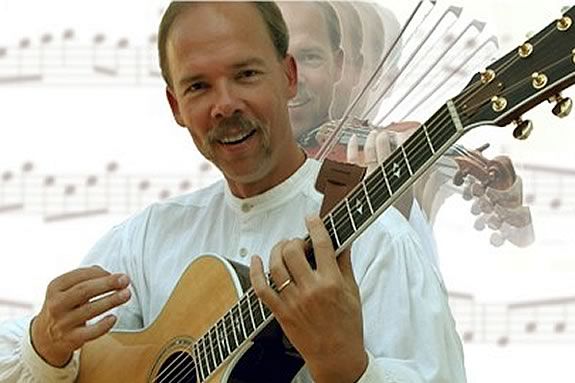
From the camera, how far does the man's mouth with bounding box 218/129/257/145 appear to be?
804 mm

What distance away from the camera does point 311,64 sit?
1205 mm

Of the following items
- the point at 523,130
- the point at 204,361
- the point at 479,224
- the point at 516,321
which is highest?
the point at 523,130

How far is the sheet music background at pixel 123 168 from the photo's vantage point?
124cm

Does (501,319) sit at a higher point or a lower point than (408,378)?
lower

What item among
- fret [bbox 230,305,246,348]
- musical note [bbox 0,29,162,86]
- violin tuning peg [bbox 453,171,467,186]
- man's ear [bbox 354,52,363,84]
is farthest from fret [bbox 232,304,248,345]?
musical note [bbox 0,29,162,86]

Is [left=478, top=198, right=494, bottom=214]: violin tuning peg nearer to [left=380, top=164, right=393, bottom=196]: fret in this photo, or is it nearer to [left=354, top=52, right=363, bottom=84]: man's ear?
[left=354, top=52, right=363, bottom=84]: man's ear

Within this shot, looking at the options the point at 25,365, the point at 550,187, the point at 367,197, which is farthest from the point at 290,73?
the point at 550,187

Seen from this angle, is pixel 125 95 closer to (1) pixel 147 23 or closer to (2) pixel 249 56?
(1) pixel 147 23

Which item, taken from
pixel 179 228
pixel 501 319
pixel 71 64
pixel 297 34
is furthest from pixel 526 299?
pixel 71 64

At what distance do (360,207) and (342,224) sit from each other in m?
0.02

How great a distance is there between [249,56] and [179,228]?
0.16 metres

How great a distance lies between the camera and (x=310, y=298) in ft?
2.23

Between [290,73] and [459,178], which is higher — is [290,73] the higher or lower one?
the higher one

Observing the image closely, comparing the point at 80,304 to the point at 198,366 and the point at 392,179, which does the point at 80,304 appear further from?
the point at 392,179
